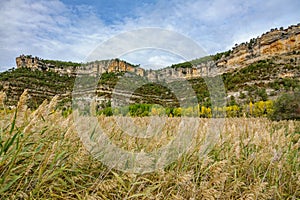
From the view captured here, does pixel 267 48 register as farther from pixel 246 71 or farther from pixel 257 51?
pixel 246 71

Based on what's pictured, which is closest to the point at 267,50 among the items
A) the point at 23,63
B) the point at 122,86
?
the point at 23,63

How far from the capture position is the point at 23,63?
4456 centimetres

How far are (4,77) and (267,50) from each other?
141 ft

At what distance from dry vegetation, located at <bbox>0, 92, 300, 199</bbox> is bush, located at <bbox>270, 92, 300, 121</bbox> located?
721 cm

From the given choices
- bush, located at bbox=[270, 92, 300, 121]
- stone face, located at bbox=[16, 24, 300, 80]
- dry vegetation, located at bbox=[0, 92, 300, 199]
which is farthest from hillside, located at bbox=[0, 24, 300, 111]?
dry vegetation, located at bbox=[0, 92, 300, 199]

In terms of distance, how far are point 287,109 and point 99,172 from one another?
925cm

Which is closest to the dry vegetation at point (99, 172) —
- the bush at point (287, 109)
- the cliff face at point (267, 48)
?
the bush at point (287, 109)

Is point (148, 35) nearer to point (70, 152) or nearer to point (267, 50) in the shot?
point (70, 152)

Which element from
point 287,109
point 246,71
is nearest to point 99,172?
point 287,109

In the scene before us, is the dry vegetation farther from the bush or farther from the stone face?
the stone face

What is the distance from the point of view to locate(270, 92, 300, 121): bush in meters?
9.43

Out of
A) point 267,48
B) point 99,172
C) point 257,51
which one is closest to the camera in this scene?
point 99,172

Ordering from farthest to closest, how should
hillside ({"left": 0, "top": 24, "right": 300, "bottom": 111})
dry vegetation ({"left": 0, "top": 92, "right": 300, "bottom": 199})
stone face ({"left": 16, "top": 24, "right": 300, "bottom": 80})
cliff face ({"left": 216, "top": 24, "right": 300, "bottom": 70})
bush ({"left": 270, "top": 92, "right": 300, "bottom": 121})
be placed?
cliff face ({"left": 216, "top": 24, "right": 300, "bottom": 70})
stone face ({"left": 16, "top": 24, "right": 300, "bottom": 80})
hillside ({"left": 0, "top": 24, "right": 300, "bottom": 111})
bush ({"left": 270, "top": 92, "right": 300, "bottom": 121})
dry vegetation ({"left": 0, "top": 92, "right": 300, "bottom": 199})

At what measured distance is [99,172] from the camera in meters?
2.07
